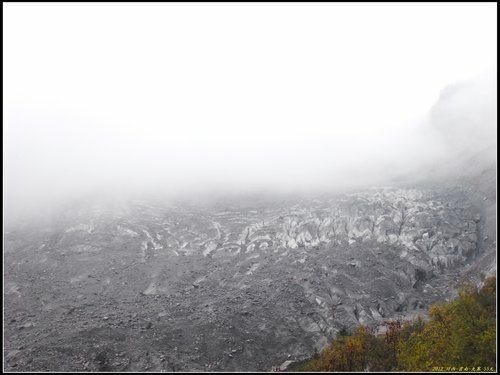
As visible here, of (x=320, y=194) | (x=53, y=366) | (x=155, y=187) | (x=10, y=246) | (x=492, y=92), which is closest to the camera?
(x=53, y=366)

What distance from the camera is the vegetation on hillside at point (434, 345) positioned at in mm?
39125

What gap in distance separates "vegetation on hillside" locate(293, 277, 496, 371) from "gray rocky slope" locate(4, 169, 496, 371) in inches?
241

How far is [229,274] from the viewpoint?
2427 inches

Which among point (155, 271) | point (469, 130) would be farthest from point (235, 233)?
point (469, 130)

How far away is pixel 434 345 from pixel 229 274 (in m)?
29.1

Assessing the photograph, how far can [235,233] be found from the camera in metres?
74.4

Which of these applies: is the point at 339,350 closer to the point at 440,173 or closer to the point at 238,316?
the point at 238,316

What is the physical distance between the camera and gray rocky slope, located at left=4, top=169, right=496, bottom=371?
47.9 metres

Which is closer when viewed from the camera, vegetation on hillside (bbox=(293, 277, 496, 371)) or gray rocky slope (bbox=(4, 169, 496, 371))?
vegetation on hillside (bbox=(293, 277, 496, 371))

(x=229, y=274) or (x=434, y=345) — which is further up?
(x=229, y=274)

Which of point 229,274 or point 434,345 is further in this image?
point 229,274

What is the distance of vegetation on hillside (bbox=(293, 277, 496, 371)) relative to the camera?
128 feet

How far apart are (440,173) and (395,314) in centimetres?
4711

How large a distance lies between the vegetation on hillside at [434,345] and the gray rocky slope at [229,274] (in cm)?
611
